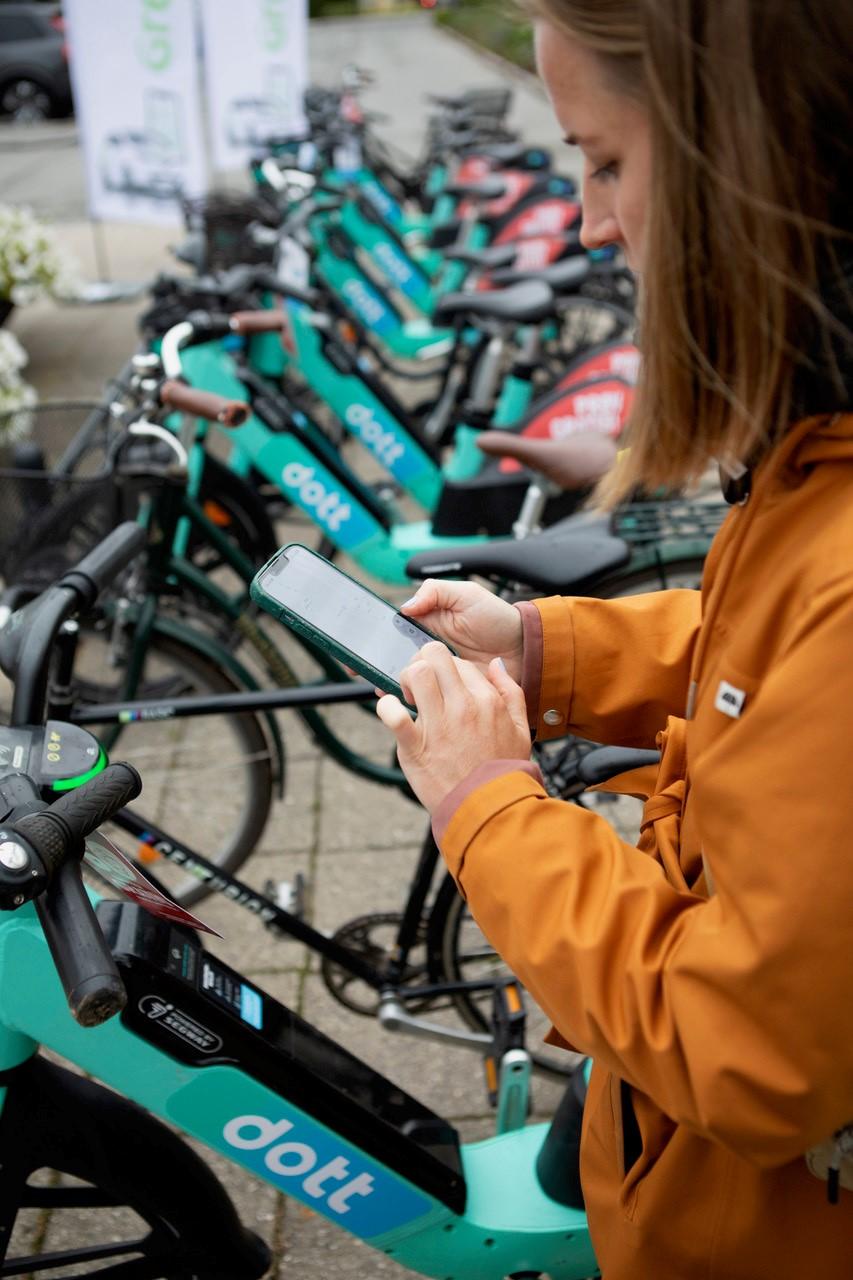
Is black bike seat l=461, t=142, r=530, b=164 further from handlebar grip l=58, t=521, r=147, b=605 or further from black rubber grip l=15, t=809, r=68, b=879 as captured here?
black rubber grip l=15, t=809, r=68, b=879

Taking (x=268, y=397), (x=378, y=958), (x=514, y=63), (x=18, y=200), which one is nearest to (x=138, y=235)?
(x=18, y=200)

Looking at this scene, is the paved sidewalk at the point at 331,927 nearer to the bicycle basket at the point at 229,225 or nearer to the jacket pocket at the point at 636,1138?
the jacket pocket at the point at 636,1138

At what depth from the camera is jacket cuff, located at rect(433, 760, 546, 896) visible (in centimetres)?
94

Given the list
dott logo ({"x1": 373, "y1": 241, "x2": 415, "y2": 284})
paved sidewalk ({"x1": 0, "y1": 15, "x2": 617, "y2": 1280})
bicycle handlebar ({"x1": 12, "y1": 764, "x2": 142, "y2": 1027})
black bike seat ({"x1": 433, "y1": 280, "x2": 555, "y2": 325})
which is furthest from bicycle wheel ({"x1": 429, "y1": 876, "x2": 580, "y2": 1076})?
dott logo ({"x1": 373, "y1": 241, "x2": 415, "y2": 284})

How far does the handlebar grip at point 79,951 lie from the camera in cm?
96

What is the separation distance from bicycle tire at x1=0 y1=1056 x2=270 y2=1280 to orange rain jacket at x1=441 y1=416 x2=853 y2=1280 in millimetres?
610

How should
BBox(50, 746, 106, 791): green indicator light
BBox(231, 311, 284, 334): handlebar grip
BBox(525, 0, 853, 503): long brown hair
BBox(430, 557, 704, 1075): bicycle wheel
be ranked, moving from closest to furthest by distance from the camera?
BBox(525, 0, 853, 503): long brown hair → BBox(50, 746, 106, 791): green indicator light → BBox(430, 557, 704, 1075): bicycle wheel → BBox(231, 311, 284, 334): handlebar grip

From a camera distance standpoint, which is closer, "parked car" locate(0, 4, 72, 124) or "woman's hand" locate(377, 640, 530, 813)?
"woman's hand" locate(377, 640, 530, 813)

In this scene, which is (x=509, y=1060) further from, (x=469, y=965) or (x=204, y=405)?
(x=204, y=405)

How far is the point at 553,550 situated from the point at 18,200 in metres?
11.8

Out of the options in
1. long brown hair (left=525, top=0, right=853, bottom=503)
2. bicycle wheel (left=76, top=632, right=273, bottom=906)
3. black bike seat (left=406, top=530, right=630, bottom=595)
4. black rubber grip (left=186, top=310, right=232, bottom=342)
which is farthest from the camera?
black rubber grip (left=186, top=310, right=232, bottom=342)

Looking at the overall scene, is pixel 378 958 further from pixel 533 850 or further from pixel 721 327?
pixel 721 327

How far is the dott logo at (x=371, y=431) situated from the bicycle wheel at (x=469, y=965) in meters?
2.10

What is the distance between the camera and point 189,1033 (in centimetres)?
128
